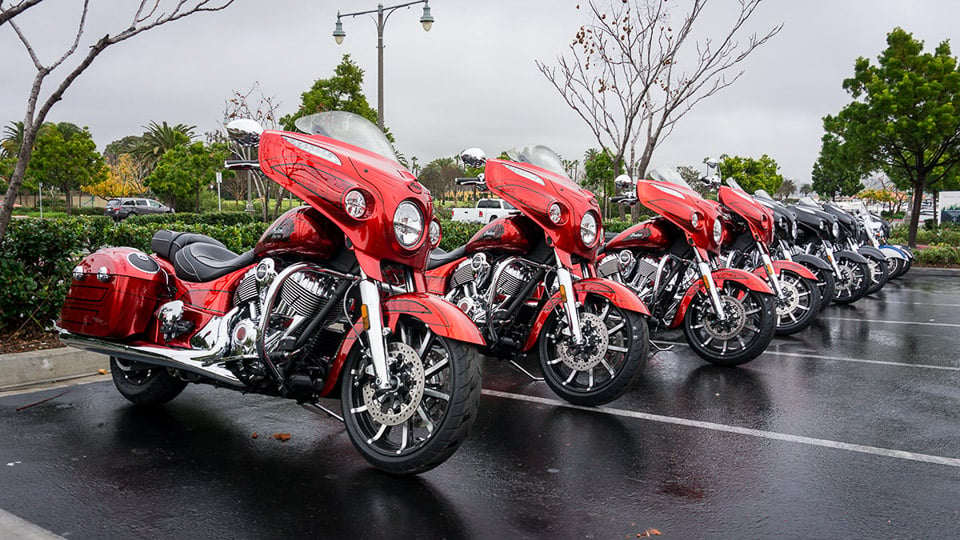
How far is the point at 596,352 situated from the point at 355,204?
2198 mm

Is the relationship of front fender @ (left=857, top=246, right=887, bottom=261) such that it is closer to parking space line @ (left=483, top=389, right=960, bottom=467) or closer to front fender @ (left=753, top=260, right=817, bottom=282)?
front fender @ (left=753, top=260, right=817, bottom=282)

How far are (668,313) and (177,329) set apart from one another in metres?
4.45

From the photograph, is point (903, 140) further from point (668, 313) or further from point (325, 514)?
point (325, 514)

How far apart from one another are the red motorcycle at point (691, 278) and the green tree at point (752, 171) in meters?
38.4

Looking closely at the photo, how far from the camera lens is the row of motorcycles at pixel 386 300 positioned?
3.78 m

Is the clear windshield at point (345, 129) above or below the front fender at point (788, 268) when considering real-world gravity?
above

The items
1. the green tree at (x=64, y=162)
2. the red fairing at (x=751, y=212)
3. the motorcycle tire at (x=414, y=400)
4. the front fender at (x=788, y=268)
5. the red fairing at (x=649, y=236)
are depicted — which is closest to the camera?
the motorcycle tire at (x=414, y=400)

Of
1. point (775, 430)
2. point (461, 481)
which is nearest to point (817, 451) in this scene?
point (775, 430)

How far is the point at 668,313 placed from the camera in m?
7.12

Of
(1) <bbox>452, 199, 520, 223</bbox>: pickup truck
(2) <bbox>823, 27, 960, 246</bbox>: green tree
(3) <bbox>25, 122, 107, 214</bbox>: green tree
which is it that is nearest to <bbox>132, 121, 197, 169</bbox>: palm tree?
(3) <bbox>25, 122, 107, 214</bbox>: green tree

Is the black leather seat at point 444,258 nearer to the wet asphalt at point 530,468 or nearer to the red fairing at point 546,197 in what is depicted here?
the red fairing at point 546,197

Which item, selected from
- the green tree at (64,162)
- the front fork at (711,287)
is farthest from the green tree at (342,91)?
the green tree at (64,162)

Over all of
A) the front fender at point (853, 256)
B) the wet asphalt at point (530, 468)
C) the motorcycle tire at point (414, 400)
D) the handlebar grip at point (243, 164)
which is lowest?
the wet asphalt at point (530, 468)

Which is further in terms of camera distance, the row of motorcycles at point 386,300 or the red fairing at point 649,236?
the red fairing at point 649,236
